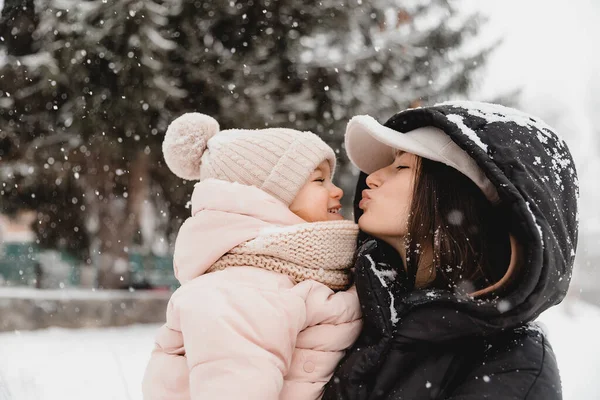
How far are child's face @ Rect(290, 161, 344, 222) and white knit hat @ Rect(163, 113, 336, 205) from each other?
0.17 feet

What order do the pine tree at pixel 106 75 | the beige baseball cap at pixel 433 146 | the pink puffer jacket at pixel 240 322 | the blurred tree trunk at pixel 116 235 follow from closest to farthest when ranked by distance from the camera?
the pink puffer jacket at pixel 240 322
the beige baseball cap at pixel 433 146
the pine tree at pixel 106 75
the blurred tree trunk at pixel 116 235

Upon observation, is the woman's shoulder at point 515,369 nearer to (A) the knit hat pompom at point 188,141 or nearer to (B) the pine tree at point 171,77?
(A) the knit hat pompom at point 188,141

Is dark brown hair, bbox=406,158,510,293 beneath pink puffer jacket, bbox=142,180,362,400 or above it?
above


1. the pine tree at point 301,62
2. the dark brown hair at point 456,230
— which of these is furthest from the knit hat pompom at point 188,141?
the pine tree at point 301,62

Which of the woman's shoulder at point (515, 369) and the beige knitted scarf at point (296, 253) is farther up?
the beige knitted scarf at point (296, 253)

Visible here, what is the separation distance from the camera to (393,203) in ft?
6.08

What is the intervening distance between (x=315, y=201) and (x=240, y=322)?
0.81m

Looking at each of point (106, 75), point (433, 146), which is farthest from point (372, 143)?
point (106, 75)

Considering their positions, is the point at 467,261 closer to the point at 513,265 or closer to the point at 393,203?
the point at 513,265

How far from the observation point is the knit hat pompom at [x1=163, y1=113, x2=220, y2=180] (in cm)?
231

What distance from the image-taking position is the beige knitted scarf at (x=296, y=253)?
1772 millimetres

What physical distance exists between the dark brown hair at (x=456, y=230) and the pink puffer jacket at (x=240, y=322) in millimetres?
338

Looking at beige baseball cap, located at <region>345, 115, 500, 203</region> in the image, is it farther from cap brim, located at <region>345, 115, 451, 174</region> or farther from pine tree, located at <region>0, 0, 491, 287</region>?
pine tree, located at <region>0, 0, 491, 287</region>

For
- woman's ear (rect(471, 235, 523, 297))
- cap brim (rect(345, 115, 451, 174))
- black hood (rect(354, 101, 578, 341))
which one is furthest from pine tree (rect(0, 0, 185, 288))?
woman's ear (rect(471, 235, 523, 297))
